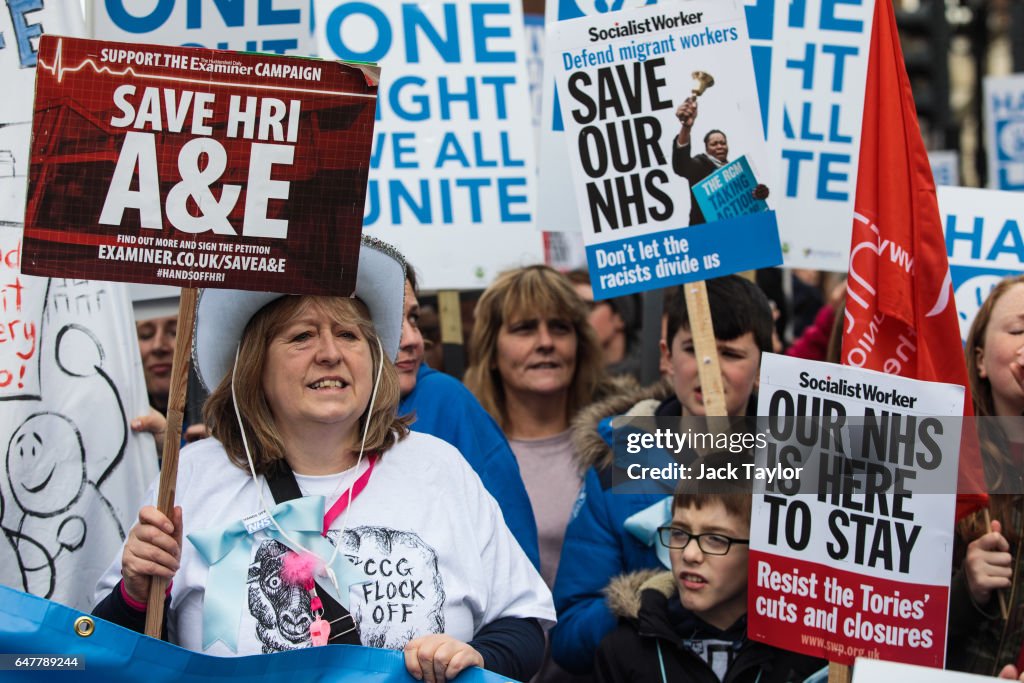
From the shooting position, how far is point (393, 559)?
2910mm

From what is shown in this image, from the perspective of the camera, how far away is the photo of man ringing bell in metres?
3.87

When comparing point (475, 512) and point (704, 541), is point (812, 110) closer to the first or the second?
point (704, 541)

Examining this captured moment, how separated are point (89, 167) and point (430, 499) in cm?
102

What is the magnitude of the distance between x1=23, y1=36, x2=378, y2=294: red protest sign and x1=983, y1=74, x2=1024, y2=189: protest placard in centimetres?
525

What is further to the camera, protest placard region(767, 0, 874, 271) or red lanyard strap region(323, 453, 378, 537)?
protest placard region(767, 0, 874, 271)

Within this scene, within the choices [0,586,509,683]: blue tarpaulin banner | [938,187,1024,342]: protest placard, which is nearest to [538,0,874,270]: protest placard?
[938,187,1024,342]: protest placard

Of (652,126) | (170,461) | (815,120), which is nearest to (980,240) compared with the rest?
(815,120)

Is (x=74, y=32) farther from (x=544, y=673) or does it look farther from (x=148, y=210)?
(x=544, y=673)

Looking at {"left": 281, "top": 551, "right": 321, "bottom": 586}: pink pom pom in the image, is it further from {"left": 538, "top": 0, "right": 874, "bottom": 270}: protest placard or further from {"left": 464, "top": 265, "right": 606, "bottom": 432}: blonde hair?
{"left": 538, "top": 0, "right": 874, "bottom": 270}: protest placard

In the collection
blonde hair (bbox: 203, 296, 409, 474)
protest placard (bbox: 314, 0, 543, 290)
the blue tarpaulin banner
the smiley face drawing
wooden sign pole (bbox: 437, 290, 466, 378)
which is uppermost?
protest placard (bbox: 314, 0, 543, 290)

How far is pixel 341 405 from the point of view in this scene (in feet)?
10.1

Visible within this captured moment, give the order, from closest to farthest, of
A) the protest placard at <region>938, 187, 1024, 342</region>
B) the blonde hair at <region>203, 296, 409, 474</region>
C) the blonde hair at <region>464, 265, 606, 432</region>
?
the blonde hair at <region>203, 296, 409, 474</region>
the protest placard at <region>938, 187, 1024, 342</region>
the blonde hair at <region>464, 265, 606, 432</region>

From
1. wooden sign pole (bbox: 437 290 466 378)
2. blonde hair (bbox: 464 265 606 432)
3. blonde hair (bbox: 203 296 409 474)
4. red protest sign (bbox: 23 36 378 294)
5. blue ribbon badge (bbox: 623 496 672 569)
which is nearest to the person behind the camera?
red protest sign (bbox: 23 36 378 294)

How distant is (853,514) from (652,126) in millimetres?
1304
